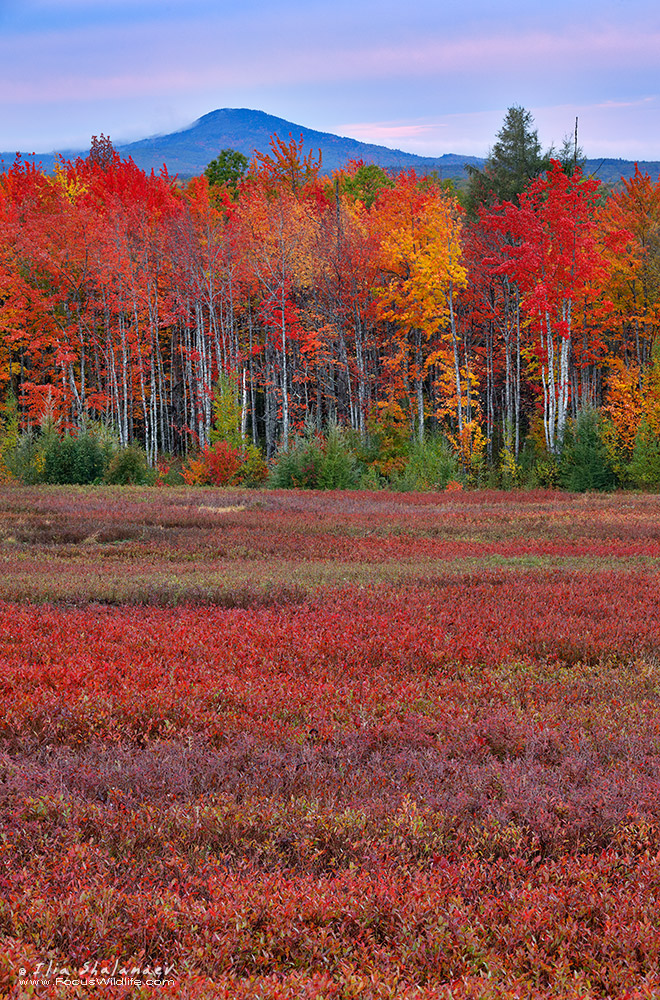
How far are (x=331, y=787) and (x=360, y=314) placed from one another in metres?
39.4

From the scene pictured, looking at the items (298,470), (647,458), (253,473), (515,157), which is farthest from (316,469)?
(515,157)

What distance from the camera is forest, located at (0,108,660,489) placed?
108 feet

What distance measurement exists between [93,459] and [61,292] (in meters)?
17.9

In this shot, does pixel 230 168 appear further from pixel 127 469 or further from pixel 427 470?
pixel 427 470

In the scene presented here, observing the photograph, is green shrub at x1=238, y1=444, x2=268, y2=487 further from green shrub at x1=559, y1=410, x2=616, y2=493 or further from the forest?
green shrub at x1=559, y1=410, x2=616, y2=493

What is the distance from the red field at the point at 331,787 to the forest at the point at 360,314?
73.0 ft

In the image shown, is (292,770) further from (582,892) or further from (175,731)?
(582,892)

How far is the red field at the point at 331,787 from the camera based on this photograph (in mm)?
3230

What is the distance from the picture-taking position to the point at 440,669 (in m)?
7.60

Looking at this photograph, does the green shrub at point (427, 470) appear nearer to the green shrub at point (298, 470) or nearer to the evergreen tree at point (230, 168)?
the green shrub at point (298, 470)

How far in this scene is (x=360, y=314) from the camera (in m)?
42.2

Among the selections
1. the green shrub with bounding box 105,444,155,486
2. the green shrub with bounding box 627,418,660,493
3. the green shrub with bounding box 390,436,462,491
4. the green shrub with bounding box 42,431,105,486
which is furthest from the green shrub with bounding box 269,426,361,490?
the green shrub with bounding box 627,418,660,493

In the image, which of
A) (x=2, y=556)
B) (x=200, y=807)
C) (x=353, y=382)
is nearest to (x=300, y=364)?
(x=353, y=382)

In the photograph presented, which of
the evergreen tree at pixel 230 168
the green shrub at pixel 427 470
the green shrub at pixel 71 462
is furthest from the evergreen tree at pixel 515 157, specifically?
the green shrub at pixel 71 462
